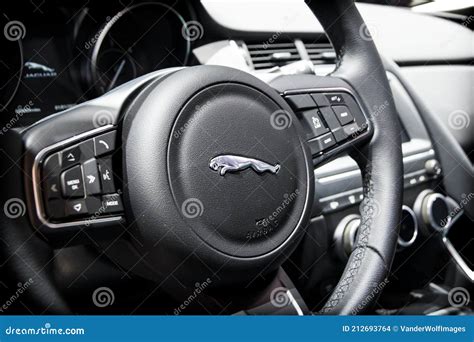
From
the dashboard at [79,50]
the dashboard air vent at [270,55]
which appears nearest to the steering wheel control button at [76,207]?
the dashboard at [79,50]

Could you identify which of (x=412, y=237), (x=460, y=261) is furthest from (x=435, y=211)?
(x=460, y=261)

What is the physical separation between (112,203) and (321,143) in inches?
12.6

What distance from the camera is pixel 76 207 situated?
715 mm

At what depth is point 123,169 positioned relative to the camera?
75cm

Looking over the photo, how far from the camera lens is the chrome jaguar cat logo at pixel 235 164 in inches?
30.8

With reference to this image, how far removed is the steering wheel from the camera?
72 centimetres

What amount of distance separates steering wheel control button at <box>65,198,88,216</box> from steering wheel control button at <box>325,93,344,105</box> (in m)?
0.39

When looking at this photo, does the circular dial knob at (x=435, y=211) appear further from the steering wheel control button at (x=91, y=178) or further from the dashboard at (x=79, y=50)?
the steering wheel control button at (x=91, y=178)

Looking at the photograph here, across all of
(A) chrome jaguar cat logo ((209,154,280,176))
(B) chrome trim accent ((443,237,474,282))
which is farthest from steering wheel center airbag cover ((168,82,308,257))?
(B) chrome trim accent ((443,237,474,282))

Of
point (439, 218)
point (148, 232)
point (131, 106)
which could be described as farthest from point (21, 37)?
point (439, 218)

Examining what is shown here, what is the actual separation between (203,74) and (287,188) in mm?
176

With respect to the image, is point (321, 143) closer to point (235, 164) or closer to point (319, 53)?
point (235, 164)

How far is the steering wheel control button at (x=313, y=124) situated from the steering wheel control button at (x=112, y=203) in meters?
0.29

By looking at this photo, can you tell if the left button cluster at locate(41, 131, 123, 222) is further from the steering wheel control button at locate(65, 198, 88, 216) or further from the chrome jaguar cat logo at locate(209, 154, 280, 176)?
the chrome jaguar cat logo at locate(209, 154, 280, 176)
